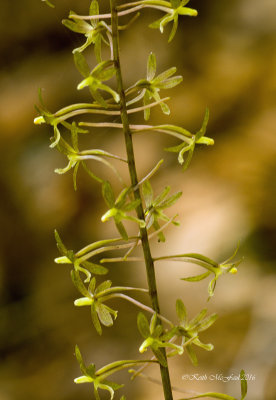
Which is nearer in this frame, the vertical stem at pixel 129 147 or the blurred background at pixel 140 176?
the vertical stem at pixel 129 147

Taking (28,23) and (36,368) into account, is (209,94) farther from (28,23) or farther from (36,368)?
(36,368)

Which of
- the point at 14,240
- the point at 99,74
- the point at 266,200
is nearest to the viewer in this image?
the point at 99,74

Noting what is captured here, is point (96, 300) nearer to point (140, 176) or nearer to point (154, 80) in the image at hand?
point (154, 80)

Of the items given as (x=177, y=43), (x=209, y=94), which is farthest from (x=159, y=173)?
(x=177, y=43)

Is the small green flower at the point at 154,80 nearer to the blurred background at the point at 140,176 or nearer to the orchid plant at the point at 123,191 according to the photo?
the orchid plant at the point at 123,191

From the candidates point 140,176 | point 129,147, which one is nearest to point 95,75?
point 129,147

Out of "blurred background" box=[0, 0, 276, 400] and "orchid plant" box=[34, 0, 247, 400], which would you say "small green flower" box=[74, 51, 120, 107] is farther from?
"blurred background" box=[0, 0, 276, 400]

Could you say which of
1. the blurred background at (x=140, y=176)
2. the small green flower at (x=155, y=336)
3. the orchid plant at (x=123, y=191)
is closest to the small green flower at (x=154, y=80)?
the orchid plant at (x=123, y=191)

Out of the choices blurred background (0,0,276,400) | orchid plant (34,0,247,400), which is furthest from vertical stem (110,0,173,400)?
blurred background (0,0,276,400)

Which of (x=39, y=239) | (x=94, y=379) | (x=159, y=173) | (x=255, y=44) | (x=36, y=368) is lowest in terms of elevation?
(x=36, y=368)
